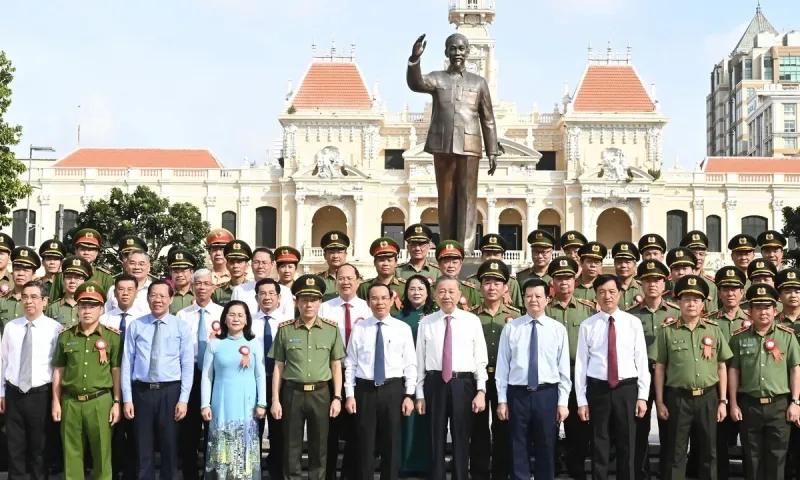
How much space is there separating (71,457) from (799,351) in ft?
20.7

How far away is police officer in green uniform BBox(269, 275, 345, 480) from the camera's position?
8141mm

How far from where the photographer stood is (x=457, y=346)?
820 centimetres

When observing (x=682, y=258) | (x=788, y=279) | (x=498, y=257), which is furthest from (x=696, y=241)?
(x=498, y=257)

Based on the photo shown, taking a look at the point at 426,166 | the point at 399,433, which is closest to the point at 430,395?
the point at 399,433

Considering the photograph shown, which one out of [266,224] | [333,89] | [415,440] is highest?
[333,89]

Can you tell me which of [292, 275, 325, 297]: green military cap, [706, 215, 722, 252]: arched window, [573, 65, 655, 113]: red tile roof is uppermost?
[573, 65, 655, 113]: red tile roof

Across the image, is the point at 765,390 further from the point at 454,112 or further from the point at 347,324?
the point at 454,112

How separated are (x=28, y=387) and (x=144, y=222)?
32.0 meters

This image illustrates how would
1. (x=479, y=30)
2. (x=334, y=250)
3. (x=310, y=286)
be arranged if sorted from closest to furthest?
1. (x=310, y=286)
2. (x=334, y=250)
3. (x=479, y=30)

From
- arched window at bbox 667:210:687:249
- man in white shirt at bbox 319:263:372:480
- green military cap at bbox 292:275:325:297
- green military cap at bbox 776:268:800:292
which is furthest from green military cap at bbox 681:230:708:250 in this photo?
Result: arched window at bbox 667:210:687:249

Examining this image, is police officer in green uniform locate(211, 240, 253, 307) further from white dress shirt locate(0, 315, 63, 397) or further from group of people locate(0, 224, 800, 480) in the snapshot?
white dress shirt locate(0, 315, 63, 397)

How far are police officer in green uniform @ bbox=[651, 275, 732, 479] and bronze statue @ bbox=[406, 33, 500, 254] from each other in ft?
9.95

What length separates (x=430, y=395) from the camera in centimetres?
827

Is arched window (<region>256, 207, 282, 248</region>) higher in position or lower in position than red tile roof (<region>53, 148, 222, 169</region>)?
lower
